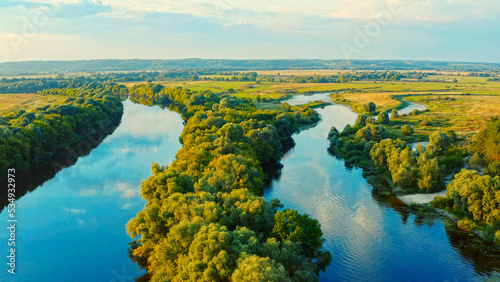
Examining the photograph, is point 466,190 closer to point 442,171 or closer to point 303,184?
point 442,171

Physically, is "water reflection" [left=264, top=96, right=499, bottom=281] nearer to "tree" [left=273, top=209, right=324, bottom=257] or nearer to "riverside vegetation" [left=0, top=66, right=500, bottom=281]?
"riverside vegetation" [left=0, top=66, right=500, bottom=281]

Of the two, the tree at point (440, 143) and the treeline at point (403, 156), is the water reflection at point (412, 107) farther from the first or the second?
the tree at point (440, 143)

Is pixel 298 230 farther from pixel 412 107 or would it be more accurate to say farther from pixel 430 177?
pixel 412 107

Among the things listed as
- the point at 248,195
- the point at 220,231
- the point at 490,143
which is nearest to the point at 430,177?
the point at 490,143

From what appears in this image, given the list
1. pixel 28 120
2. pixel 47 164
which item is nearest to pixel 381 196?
pixel 47 164

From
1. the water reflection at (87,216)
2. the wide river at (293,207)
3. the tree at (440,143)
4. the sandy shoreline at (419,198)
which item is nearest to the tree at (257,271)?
the wide river at (293,207)

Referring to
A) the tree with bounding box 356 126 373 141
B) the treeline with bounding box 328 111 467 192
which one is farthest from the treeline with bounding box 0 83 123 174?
the tree with bounding box 356 126 373 141

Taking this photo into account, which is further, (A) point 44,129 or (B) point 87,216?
(A) point 44,129
